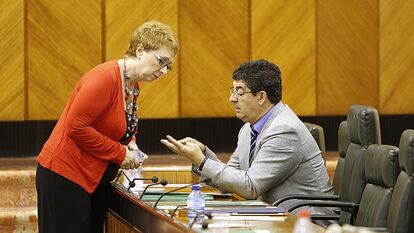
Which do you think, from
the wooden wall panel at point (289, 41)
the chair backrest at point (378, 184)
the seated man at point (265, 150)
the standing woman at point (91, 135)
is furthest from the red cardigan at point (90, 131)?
the wooden wall panel at point (289, 41)

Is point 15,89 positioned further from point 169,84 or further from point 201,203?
point 201,203

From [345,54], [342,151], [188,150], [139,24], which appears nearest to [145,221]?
[188,150]

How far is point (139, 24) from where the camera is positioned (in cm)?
921

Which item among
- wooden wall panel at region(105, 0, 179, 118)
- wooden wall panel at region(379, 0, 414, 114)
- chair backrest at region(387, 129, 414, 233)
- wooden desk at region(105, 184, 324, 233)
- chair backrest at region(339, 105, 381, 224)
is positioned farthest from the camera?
wooden wall panel at region(379, 0, 414, 114)

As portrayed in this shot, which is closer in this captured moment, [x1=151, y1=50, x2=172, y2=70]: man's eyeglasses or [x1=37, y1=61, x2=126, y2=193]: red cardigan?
[x1=37, y1=61, x2=126, y2=193]: red cardigan

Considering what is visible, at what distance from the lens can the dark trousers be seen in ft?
16.2

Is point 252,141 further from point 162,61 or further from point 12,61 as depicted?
point 12,61

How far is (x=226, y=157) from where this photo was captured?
8961 mm

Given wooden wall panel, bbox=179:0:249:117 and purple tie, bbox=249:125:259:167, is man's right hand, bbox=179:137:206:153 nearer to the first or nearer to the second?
purple tie, bbox=249:125:259:167

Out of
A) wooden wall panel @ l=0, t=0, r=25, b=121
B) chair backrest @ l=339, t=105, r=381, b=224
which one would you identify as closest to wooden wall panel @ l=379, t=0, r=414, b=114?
wooden wall panel @ l=0, t=0, r=25, b=121

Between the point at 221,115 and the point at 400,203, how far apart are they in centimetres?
512

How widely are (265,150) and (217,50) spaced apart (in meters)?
4.61

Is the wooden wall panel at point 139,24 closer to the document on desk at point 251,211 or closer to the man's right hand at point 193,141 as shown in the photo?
the man's right hand at point 193,141

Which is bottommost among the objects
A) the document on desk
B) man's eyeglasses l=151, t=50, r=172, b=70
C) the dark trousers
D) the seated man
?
the dark trousers
